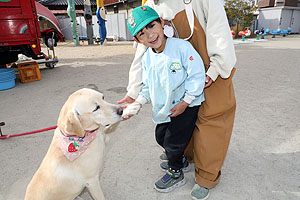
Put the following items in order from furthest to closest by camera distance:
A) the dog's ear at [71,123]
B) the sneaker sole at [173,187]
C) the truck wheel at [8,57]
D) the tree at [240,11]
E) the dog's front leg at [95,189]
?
the tree at [240,11]
the truck wheel at [8,57]
the sneaker sole at [173,187]
the dog's front leg at [95,189]
the dog's ear at [71,123]

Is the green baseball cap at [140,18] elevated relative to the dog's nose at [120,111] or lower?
elevated

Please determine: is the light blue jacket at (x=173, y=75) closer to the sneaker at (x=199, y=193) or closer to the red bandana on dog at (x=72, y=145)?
the red bandana on dog at (x=72, y=145)

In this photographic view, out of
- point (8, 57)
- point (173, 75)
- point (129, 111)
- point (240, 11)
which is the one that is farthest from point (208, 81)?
point (240, 11)

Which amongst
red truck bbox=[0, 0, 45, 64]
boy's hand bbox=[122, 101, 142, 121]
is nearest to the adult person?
boy's hand bbox=[122, 101, 142, 121]

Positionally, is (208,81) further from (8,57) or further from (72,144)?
(8,57)

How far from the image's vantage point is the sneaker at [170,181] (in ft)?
7.34

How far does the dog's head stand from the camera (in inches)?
65.5

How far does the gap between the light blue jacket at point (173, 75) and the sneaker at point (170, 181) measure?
2.40 feet

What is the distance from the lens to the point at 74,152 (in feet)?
5.73

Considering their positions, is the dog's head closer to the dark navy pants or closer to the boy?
the boy

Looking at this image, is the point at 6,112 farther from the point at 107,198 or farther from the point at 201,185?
the point at 201,185

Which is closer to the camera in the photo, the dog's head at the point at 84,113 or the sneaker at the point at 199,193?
the dog's head at the point at 84,113

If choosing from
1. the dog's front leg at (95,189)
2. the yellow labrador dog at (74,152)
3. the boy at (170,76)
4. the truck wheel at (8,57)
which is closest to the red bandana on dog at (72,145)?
the yellow labrador dog at (74,152)

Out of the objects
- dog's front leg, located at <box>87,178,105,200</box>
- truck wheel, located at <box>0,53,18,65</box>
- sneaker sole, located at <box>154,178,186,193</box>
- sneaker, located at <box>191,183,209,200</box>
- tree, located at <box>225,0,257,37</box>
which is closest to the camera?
dog's front leg, located at <box>87,178,105,200</box>
